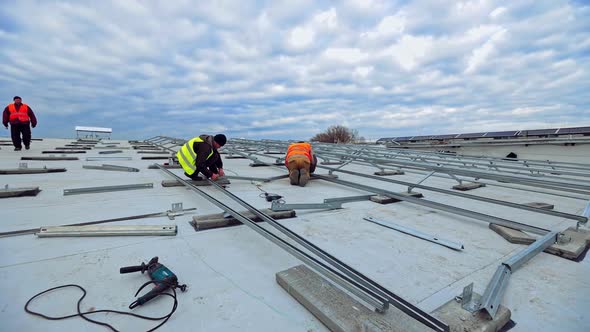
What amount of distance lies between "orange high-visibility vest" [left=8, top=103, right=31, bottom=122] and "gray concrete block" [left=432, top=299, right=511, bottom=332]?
34.5 feet

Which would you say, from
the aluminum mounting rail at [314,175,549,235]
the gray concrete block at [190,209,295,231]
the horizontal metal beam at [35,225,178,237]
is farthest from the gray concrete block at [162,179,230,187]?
the aluminum mounting rail at [314,175,549,235]

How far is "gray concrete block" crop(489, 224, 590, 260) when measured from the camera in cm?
224

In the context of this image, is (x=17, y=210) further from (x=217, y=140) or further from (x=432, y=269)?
(x=432, y=269)

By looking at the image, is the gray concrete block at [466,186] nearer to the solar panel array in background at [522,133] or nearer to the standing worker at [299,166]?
the standing worker at [299,166]

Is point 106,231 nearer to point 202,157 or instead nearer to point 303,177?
point 202,157

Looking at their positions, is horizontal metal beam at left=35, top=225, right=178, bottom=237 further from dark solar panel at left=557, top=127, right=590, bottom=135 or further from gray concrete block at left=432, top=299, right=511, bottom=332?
dark solar panel at left=557, top=127, right=590, bottom=135

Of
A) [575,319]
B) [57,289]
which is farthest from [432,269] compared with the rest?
[57,289]

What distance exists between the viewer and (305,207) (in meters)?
3.19

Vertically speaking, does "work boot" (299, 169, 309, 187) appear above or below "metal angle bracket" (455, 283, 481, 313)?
above

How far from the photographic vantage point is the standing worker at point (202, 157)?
14.8 ft

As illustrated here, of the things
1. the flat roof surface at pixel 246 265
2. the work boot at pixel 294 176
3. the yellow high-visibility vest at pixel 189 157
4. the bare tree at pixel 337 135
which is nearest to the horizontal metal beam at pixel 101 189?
the flat roof surface at pixel 246 265

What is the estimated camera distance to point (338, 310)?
140 cm

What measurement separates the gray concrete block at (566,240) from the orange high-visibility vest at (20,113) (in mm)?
10904

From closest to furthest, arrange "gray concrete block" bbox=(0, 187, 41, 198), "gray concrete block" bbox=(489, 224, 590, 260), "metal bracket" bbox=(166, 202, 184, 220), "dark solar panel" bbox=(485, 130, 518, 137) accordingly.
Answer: "gray concrete block" bbox=(489, 224, 590, 260) < "metal bracket" bbox=(166, 202, 184, 220) < "gray concrete block" bbox=(0, 187, 41, 198) < "dark solar panel" bbox=(485, 130, 518, 137)
